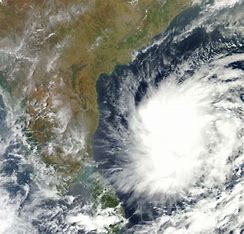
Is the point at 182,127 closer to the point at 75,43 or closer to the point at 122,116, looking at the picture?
the point at 122,116

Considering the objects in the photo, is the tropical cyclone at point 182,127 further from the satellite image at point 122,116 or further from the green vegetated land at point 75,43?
the green vegetated land at point 75,43

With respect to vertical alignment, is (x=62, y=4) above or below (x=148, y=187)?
above

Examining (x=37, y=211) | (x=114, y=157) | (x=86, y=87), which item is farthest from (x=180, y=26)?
(x=37, y=211)

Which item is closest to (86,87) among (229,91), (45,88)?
(45,88)

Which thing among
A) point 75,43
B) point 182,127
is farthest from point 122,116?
point 75,43

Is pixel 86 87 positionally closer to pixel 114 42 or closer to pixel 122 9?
pixel 114 42

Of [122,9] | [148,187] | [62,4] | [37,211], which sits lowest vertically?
[148,187]

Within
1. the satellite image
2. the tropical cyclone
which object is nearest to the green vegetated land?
the satellite image
